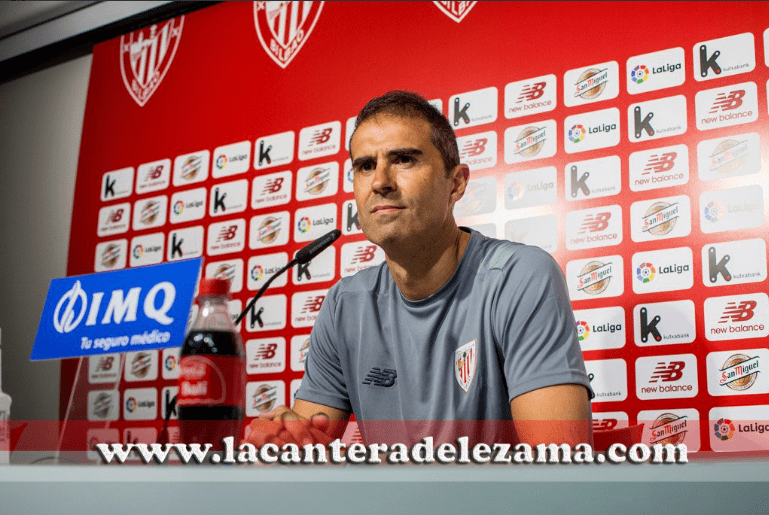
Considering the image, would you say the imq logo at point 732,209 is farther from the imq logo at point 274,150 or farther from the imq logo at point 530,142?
the imq logo at point 274,150

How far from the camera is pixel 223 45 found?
245 centimetres

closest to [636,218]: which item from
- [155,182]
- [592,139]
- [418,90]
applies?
[592,139]

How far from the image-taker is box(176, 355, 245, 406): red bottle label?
2.37 ft

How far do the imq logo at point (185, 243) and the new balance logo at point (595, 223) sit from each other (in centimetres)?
120

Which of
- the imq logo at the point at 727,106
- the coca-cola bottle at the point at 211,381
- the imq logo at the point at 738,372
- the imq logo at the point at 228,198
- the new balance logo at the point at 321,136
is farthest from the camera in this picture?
the imq logo at the point at 228,198

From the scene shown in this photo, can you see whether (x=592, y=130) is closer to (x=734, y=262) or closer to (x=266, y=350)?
(x=734, y=262)

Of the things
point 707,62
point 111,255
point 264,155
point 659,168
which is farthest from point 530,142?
point 111,255

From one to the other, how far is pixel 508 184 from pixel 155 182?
48.4 inches

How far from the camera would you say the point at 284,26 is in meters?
2.36

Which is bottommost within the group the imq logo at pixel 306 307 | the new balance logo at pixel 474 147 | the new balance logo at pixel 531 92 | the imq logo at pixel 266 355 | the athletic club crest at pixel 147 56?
the imq logo at pixel 266 355

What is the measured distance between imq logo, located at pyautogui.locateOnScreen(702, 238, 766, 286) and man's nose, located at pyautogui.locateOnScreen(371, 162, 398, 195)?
0.79 meters

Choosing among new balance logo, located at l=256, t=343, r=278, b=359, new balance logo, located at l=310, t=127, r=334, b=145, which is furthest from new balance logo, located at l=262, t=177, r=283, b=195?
new balance logo, located at l=256, t=343, r=278, b=359

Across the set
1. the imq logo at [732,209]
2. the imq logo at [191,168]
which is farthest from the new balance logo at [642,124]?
the imq logo at [191,168]

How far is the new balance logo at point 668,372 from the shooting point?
5.18 feet
